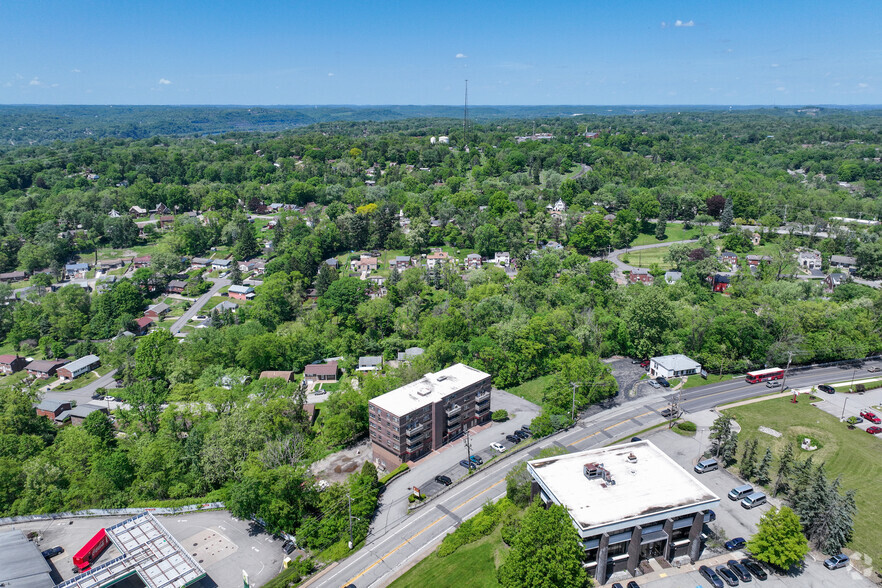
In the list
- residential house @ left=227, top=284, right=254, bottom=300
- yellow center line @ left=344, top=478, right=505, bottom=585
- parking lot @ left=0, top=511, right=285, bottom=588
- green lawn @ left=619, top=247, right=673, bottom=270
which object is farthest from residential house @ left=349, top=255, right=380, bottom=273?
yellow center line @ left=344, top=478, right=505, bottom=585

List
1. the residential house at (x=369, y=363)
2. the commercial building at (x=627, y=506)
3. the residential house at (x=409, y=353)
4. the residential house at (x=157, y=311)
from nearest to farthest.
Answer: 1. the commercial building at (x=627, y=506)
2. the residential house at (x=409, y=353)
3. the residential house at (x=369, y=363)
4. the residential house at (x=157, y=311)

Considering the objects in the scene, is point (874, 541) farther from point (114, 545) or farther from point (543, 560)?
point (114, 545)

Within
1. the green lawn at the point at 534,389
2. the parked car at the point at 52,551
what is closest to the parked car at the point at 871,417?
the green lawn at the point at 534,389

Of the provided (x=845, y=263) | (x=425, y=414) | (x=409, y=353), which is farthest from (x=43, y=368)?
(x=845, y=263)

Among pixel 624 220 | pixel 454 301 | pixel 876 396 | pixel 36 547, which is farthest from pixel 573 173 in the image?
pixel 36 547

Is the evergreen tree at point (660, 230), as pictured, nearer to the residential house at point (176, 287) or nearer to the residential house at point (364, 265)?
the residential house at point (364, 265)

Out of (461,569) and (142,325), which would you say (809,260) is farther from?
(142,325)

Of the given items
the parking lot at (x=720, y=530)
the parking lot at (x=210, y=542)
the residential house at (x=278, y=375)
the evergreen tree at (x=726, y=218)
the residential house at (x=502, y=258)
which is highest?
the evergreen tree at (x=726, y=218)
